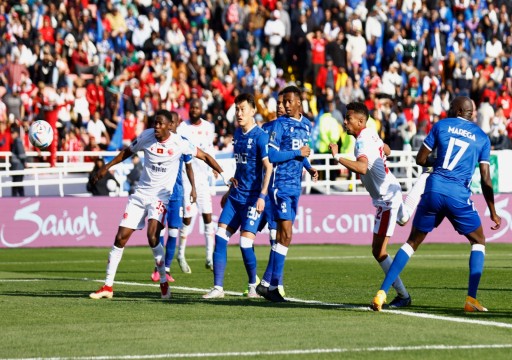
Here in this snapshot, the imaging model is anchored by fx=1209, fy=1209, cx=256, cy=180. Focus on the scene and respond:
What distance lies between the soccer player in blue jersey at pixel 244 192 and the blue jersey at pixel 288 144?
7.4 inches

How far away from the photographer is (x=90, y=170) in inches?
1115

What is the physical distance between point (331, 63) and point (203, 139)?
1529cm

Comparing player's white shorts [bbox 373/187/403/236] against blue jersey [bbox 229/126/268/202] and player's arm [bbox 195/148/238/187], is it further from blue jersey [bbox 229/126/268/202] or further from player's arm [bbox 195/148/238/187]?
player's arm [bbox 195/148/238/187]

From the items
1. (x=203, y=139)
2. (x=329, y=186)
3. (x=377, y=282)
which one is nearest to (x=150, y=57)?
(x=329, y=186)

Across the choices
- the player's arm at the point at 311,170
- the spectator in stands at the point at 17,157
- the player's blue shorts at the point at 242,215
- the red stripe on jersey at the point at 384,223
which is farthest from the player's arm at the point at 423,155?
the spectator in stands at the point at 17,157

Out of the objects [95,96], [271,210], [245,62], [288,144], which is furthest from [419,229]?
[245,62]

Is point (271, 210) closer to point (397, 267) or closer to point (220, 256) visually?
point (220, 256)

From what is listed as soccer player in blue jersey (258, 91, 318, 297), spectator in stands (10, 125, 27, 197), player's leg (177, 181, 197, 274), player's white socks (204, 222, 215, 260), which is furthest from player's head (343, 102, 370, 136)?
spectator in stands (10, 125, 27, 197)

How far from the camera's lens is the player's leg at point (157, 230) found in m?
13.9

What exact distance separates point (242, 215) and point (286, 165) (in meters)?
0.82

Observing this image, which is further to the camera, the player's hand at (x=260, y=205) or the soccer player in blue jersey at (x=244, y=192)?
the soccer player in blue jersey at (x=244, y=192)

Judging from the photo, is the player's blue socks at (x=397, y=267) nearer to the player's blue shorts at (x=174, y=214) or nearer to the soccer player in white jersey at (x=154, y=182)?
the soccer player in white jersey at (x=154, y=182)

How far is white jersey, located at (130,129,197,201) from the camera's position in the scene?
46.7ft

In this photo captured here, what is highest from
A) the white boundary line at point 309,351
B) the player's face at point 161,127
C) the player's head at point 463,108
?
the player's head at point 463,108
